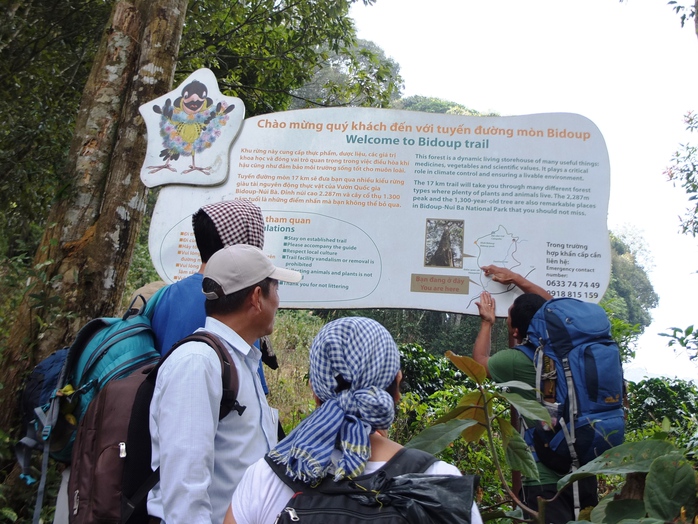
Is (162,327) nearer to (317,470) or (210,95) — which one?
(317,470)

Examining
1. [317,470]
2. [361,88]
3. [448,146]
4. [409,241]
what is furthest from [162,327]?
[361,88]

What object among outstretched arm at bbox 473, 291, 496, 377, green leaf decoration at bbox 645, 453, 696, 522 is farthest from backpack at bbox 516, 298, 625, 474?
green leaf decoration at bbox 645, 453, 696, 522

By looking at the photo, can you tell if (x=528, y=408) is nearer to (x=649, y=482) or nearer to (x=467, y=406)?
(x=467, y=406)

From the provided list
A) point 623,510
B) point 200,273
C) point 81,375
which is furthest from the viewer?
point 200,273

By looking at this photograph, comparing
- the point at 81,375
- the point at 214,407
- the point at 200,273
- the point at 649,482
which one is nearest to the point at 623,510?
the point at 649,482

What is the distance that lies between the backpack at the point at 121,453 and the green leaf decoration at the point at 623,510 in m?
0.96

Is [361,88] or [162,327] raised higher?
[361,88]

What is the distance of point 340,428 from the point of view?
1.33 metres

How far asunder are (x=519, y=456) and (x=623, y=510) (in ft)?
1.72

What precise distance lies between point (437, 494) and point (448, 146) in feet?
8.52

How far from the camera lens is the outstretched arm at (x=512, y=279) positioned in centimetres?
328

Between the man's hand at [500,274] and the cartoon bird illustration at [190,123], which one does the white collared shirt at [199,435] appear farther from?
the cartoon bird illustration at [190,123]

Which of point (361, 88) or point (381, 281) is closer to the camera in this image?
point (381, 281)

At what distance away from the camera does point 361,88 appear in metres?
8.27
